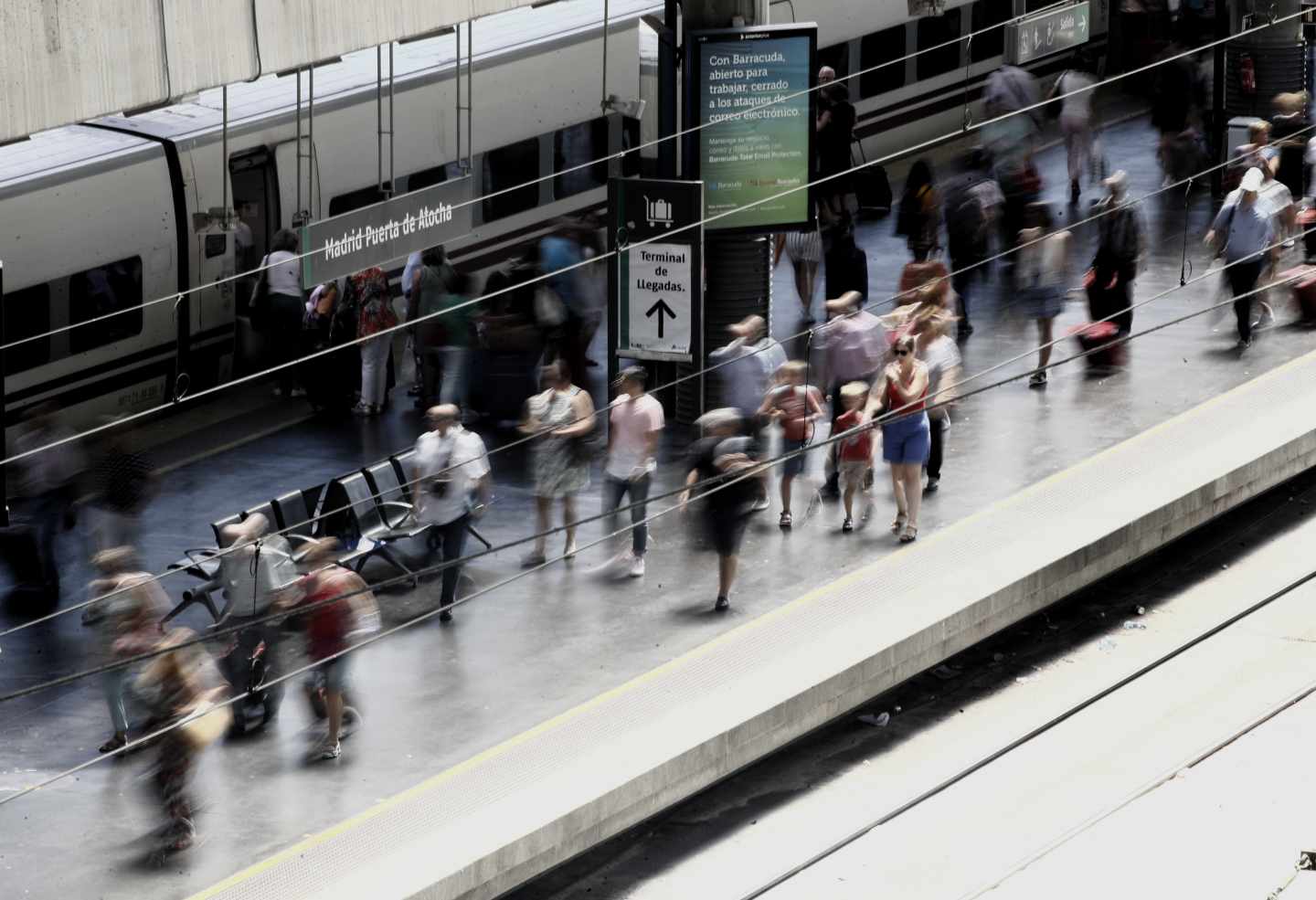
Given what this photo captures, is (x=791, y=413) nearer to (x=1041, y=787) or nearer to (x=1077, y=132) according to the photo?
(x=1041, y=787)

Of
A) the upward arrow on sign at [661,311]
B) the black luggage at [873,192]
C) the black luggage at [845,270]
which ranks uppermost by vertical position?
the upward arrow on sign at [661,311]

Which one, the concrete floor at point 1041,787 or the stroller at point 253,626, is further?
the concrete floor at point 1041,787

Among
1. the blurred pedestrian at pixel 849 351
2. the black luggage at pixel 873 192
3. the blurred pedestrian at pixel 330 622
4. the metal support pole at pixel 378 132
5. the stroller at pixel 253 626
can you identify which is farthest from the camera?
the black luggage at pixel 873 192

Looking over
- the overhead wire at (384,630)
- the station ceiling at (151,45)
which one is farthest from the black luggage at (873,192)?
the station ceiling at (151,45)

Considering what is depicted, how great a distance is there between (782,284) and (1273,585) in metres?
6.16

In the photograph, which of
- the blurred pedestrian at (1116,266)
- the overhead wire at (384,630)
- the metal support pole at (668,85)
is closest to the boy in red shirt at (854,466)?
the overhead wire at (384,630)

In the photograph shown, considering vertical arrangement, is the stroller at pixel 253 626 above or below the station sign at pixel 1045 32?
below

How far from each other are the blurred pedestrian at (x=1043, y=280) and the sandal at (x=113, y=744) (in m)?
8.91

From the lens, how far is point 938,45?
26938 mm

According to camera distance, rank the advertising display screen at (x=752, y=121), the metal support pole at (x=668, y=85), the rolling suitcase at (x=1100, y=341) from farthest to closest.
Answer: the rolling suitcase at (x=1100, y=341) < the metal support pole at (x=668, y=85) < the advertising display screen at (x=752, y=121)

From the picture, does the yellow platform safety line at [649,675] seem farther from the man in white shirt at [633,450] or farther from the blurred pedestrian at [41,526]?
the blurred pedestrian at [41,526]

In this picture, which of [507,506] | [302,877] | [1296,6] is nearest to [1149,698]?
[507,506]

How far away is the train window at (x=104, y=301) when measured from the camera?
60.8 feet

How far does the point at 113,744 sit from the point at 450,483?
343 cm
